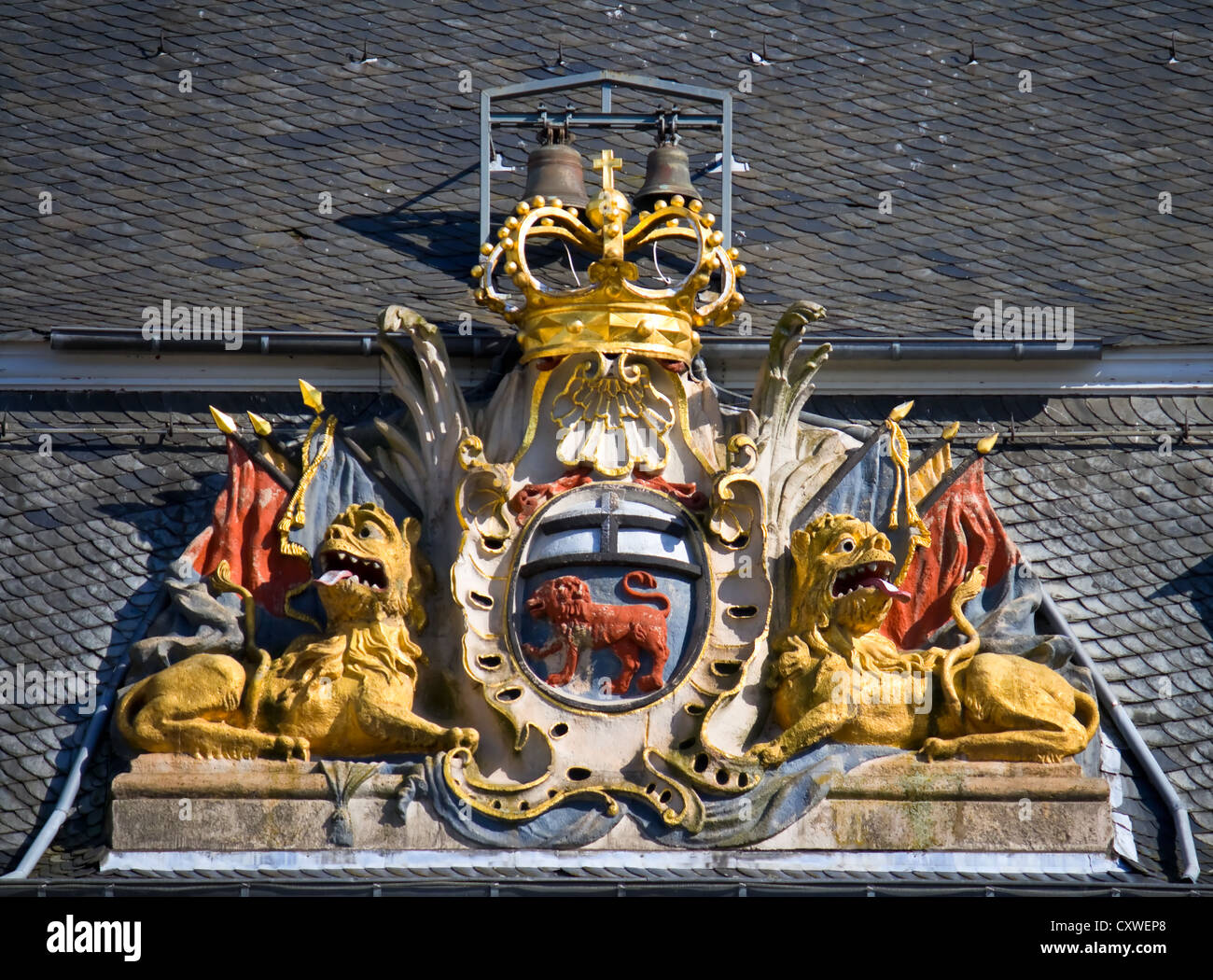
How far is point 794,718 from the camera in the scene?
16.4 metres

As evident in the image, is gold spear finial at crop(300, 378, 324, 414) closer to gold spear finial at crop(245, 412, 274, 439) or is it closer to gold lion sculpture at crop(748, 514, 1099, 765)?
gold spear finial at crop(245, 412, 274, 439)

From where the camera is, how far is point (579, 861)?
16016 mm

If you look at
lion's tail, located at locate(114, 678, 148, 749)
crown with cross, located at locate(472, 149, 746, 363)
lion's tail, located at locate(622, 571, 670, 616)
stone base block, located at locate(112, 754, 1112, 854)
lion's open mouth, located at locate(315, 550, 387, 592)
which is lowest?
stone base block, located at locate(112, 754, 1112, 854)

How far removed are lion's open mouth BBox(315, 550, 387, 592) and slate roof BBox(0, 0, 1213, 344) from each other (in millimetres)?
2488

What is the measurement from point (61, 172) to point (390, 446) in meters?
4.91

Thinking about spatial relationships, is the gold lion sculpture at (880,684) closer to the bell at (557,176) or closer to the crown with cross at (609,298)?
the crown with cross at (609,298)

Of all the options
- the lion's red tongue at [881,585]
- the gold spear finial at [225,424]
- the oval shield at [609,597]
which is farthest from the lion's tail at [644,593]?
the gold spear finial at [225,424]

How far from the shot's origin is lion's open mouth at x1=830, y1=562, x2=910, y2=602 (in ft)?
54.4

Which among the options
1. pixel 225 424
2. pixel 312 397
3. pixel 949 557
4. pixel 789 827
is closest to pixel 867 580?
pixel 949 557

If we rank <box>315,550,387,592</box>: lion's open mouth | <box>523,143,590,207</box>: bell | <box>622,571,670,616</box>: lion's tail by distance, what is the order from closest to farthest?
<box>622,571,670,616</box>: lion's tail → <box>315,550,387,592</box>: lion's open mouth → <box>523,143,590,207</box>: bell

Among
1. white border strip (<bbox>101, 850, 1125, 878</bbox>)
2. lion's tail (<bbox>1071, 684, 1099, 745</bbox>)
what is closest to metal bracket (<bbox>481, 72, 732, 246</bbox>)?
lion's tail (<bbox>1071, 684, 1099, 745</bbox>)

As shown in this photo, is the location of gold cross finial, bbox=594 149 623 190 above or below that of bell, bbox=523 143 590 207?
below

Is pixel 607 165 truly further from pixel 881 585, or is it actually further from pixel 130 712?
pixel 130 712
